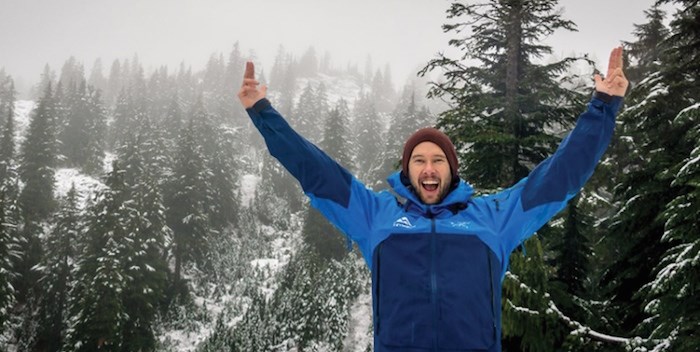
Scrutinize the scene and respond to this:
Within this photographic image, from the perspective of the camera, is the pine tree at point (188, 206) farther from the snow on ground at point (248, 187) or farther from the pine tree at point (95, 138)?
the pine tree at point (95, 138)

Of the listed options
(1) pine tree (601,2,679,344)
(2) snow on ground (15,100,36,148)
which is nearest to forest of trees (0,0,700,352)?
(1) pine tree (601,2,679,344)

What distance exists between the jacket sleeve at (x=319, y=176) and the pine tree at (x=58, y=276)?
106ft

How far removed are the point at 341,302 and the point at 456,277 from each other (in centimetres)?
3135

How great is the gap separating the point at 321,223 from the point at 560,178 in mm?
38664

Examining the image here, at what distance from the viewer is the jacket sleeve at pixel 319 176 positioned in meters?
3.09

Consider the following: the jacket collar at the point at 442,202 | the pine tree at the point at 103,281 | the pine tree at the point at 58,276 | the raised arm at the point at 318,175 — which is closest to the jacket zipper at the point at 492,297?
the jacket collar at the point at 442,202

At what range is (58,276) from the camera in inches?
1234

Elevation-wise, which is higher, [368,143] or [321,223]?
[368,143]

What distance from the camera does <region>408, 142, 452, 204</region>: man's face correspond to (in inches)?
120

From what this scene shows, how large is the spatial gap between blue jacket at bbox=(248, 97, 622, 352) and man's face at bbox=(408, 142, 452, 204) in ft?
0.27

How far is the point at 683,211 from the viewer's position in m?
7.13

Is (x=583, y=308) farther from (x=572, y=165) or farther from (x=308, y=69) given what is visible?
(x=308, y=69)

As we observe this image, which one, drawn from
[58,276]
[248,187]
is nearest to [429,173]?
[58,276]

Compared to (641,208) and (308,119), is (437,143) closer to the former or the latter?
(641,208)
